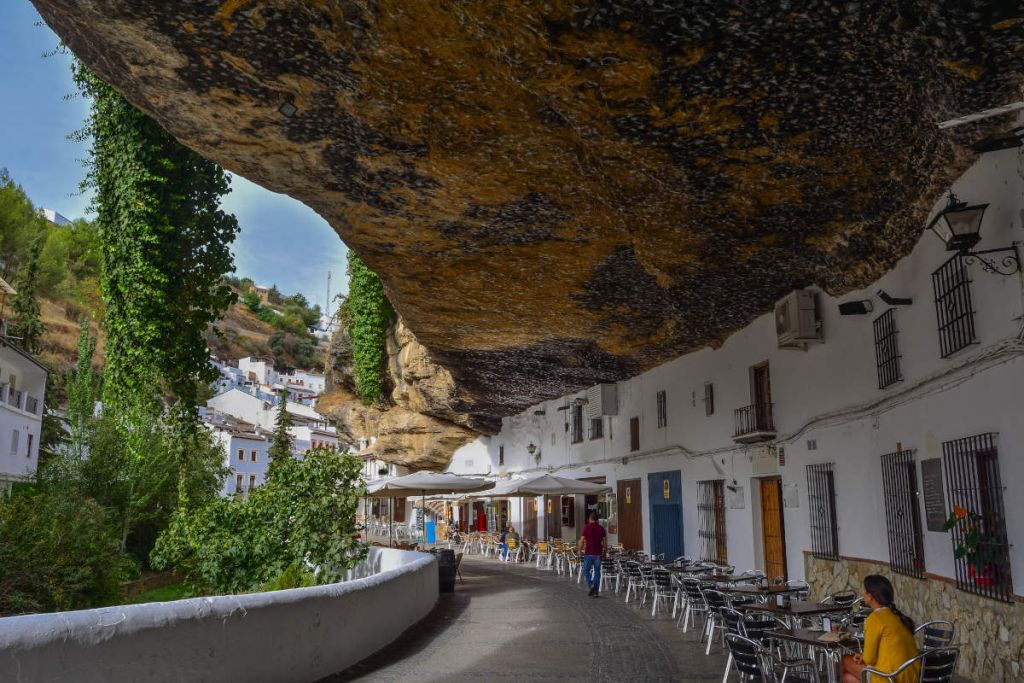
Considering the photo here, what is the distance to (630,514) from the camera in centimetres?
2039

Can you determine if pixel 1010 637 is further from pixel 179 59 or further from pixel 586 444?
pixel 586 444

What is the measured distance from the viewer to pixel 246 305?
116625mm

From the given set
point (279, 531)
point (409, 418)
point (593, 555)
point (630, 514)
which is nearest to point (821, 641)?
point (279, 531)

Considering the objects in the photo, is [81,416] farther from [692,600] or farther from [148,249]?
[692,600]

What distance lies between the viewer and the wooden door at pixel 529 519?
1128 inches

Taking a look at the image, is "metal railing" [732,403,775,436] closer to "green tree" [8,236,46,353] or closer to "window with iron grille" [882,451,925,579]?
"window with iron grille" [882,451,925,579]

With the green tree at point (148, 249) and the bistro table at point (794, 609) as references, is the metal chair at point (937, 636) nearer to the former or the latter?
the bistro table at point (794, 609)

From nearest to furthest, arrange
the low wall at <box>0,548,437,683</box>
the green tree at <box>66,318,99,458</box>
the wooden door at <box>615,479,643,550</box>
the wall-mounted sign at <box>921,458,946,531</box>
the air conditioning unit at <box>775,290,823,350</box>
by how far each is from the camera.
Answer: the low wall at <box>0,548,437,683</box>, the wall-mounted sign at <box>921,458,946,531</box>, the air conditioning unit at <box>775,290,823,350</box>, the green tree at <box>66,318,99,458</box>, the wooden door at <box>615,479,643,550</box>

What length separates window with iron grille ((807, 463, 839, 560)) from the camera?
11062mm

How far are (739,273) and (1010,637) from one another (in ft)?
20.5

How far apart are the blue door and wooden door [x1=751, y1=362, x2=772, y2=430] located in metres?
3.96

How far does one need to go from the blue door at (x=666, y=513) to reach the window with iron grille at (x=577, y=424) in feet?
17.9

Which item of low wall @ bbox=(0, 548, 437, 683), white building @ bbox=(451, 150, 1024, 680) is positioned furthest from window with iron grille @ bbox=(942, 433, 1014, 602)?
low wall @ bbox=(0, 548, 437, 683)

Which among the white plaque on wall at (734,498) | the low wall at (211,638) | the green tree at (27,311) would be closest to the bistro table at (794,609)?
the low wall at (211,638)
